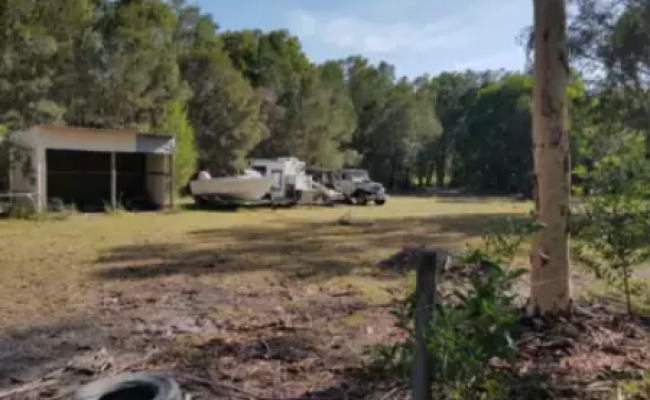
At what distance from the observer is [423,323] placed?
2238mm

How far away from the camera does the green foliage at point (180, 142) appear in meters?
21.2

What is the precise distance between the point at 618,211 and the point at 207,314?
12.0 feet

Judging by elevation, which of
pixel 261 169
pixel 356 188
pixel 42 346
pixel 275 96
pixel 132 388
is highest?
pixel 275 96

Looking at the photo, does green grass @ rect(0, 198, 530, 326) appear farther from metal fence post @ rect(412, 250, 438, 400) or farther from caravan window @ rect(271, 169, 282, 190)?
caravan window @ rect(271, 169, 282, 190)

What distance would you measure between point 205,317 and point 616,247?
3.58 m

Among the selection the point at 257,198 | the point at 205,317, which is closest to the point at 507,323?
the point at 205,317

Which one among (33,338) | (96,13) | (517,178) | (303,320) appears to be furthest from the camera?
(517,178)

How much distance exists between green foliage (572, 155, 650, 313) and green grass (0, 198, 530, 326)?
→ 2.17 m

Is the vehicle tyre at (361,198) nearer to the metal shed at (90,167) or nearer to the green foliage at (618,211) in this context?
the metal shed at (90,167)

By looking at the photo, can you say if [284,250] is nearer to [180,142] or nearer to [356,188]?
[356,188]

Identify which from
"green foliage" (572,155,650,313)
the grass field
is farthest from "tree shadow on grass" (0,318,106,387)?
"green foliage" (572,155,650,313)

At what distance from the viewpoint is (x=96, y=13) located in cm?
2500

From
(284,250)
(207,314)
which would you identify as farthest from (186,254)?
(207,314)

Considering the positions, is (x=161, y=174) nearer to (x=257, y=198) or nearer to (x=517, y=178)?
(x=257, y=198)
